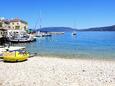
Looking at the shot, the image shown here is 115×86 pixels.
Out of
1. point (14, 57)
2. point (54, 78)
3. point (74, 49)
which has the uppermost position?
point (14, 57)

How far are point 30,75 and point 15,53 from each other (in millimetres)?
8859

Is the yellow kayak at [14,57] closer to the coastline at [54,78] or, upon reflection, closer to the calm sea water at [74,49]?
the coastline at [54,78]

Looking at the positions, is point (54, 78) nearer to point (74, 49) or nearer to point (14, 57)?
point (14, 57)

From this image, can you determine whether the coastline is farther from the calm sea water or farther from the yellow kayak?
the calm sea water

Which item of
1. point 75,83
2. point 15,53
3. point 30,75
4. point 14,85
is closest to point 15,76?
point 30,75

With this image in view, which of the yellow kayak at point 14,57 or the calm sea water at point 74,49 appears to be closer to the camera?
the yellow kayak at point 14,57

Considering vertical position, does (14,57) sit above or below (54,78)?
above

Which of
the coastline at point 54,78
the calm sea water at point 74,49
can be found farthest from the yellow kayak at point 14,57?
the calm sea water at point 74,49

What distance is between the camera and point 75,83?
17797 millimetres

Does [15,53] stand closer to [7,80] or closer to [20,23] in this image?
[7,80]

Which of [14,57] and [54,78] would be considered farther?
[14,57]

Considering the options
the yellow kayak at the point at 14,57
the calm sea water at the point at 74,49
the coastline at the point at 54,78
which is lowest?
the calm sea water at the point at 74,49

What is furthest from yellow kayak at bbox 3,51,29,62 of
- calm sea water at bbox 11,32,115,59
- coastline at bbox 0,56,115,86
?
calm sea water at bbox 11,32,115,59

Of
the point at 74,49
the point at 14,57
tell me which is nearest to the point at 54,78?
the point at 14,57
